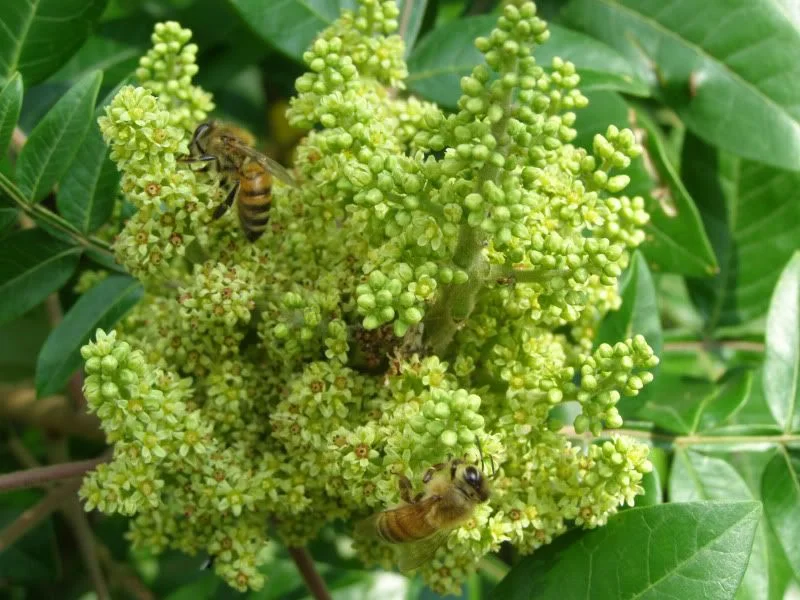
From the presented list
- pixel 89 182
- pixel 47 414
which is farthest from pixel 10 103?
pixel 47 414

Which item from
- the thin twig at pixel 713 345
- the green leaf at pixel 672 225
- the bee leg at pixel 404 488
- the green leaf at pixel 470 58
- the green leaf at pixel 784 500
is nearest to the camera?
the bee leg at pixel 404 488

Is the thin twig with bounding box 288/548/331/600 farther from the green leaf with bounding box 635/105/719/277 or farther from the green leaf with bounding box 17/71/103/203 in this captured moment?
the green leaf with bounding box 635/105/719/277

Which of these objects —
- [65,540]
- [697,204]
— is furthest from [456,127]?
[65,540]

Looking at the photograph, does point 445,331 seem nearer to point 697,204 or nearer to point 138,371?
point 138,371

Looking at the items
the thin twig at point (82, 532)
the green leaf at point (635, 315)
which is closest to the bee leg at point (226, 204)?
the green leaf at point (635, 315)

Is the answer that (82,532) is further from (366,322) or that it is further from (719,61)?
(719,61)

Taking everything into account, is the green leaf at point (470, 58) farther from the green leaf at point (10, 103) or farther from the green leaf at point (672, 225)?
the green leaf at point (10, 103)

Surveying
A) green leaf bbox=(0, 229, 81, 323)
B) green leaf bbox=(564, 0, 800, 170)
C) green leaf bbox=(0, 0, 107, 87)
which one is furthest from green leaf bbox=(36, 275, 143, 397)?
green leaf bbox=(564, 0, 800, 170)
